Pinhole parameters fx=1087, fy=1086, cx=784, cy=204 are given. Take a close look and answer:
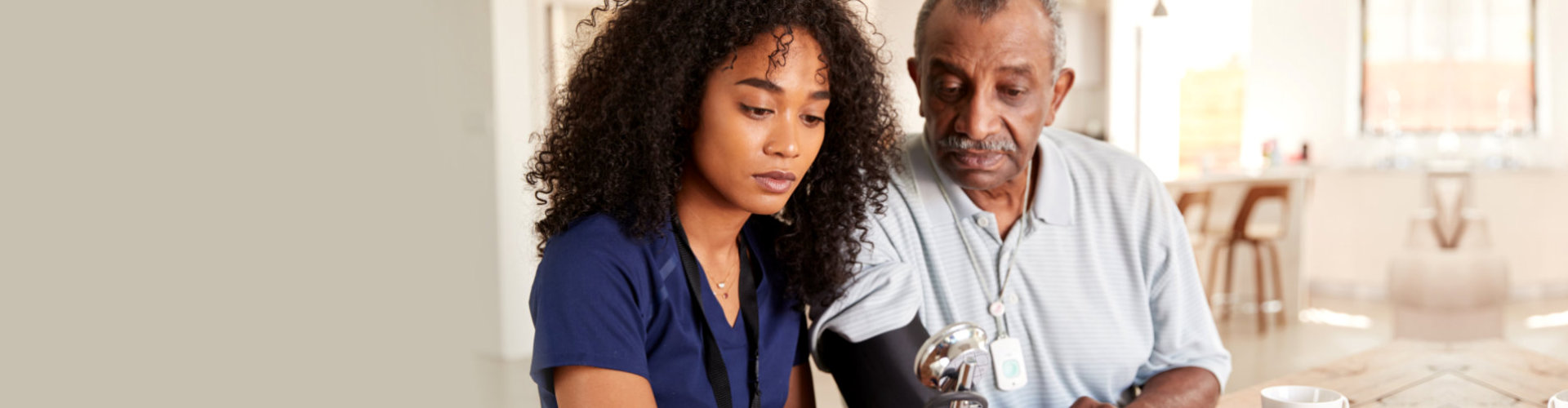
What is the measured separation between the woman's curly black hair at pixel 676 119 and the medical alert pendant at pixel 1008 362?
0.24 m

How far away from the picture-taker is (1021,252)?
1.60 metres

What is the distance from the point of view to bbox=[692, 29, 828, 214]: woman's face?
3.89 feet

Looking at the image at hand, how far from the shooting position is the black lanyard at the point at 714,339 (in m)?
1.26

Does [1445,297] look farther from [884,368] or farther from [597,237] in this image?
[597,237]

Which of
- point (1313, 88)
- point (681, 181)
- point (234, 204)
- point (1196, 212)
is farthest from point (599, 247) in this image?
point (1313, 88)

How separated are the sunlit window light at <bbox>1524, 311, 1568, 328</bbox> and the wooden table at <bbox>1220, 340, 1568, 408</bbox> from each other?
4.78 metres

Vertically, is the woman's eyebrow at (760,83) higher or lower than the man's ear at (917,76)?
lower

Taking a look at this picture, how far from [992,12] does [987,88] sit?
11 centimetres

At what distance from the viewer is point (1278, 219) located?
19.0ft

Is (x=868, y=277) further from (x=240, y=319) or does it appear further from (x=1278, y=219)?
(x=1278, y=219)

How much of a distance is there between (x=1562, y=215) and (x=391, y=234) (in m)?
6.30

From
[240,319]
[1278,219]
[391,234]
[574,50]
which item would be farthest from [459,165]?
[1278,219]

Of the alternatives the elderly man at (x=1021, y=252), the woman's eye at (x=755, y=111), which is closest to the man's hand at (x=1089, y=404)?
the elderly man at (x=1021, y=252)

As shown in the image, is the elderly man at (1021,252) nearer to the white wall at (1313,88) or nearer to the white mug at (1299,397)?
the white mug at (1299,397)
